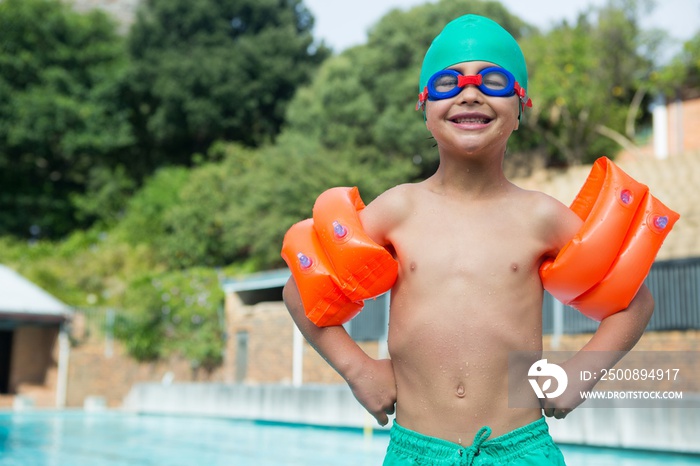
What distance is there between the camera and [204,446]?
37.6 ft

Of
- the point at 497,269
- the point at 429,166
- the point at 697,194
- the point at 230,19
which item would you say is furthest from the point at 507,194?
the point at 230,19

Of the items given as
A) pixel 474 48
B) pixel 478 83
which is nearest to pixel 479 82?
pixel 478 83

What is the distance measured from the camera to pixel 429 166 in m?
28.1

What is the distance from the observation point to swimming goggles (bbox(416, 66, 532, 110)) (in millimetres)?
2447

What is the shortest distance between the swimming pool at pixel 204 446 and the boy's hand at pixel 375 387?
22.1 feet

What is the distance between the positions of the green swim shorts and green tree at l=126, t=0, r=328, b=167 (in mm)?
32579

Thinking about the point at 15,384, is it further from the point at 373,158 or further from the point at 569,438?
the point at 569,438

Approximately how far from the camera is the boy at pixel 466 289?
2.35 metres

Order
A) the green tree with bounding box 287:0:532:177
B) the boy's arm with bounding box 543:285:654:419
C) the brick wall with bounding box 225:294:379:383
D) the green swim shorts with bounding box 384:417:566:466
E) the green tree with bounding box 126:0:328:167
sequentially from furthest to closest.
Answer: the green tree with bounding box 126:0:328:167 < the green tree with bounding box 287:0:532:177 < the brick wall with bounding box 225:294:379:383 < the boy's arm with bounding box 543:285:654:419 < the green swim shorts with bounding box 384:417:566:466

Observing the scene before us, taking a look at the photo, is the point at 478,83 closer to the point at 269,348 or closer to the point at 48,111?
the point at 269,348

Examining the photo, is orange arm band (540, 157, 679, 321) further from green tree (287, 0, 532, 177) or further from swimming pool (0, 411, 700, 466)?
green tree (287, 0, 532, 177)

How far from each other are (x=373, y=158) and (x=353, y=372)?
976 inches

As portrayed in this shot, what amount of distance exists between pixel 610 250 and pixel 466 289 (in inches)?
17.7

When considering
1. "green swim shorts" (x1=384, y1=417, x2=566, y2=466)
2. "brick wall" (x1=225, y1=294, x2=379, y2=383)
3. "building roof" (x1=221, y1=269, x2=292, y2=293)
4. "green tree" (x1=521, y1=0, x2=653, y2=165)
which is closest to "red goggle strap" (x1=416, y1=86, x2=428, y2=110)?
"green swim shorts" (x1=384, y1=417, x2=566, y2=466)
